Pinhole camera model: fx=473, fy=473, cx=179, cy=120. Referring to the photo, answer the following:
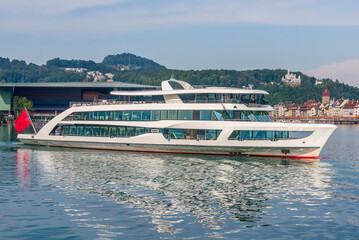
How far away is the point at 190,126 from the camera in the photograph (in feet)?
137

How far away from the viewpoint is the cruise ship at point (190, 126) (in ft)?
130

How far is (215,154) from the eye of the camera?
42094 millimetres

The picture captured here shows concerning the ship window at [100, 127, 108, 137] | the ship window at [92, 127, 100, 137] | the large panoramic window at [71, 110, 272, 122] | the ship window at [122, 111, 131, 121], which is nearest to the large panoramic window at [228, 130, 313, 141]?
the large panoramic window at [71, 110, 272, 122]

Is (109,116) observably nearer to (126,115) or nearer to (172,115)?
(126,115)

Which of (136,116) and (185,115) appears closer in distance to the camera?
(185,115)

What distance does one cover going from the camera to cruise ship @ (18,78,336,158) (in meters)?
39.7

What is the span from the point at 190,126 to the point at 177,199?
18.8 meters

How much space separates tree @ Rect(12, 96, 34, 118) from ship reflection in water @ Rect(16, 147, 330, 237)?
79533mm

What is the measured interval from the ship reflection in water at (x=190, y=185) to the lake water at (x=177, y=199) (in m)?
0.05

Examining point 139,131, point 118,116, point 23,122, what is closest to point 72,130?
point 118,116

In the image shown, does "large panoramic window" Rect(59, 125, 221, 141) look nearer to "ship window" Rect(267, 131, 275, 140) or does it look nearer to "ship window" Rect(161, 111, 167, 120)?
"ship window" Rect(161, 111, 167, 120)

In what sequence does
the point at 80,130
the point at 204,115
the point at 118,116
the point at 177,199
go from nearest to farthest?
the point at 177,199 < the point at 204,115 < the point at 118,116 < the point at 80,130

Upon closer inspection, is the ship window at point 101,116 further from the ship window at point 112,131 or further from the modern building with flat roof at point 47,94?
the modern building with flat roof at point 47,94

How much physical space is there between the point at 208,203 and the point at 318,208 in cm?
512
